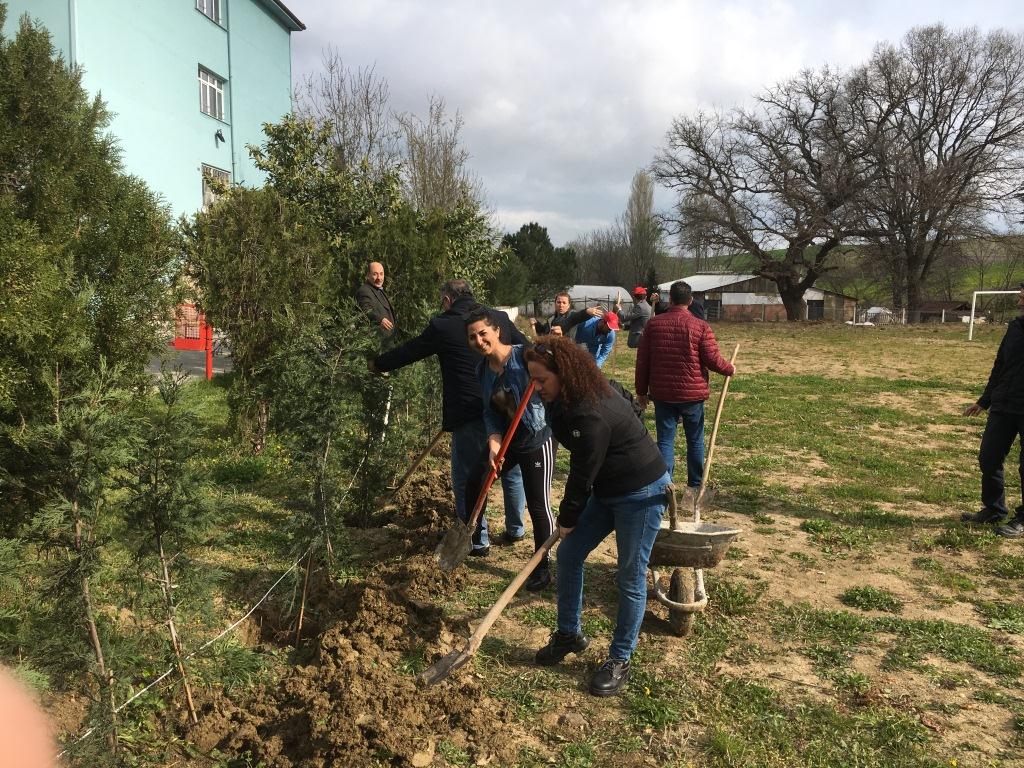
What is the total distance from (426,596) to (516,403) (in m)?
1.34

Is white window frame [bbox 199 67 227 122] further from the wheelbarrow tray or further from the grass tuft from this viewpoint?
the grass tuft

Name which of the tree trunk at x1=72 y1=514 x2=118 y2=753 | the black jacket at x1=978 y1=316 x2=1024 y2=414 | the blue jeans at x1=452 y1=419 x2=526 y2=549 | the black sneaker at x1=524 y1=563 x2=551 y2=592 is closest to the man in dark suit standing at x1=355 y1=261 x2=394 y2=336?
the blue jeans at x1=452 y1=419 x2=526 y2=549

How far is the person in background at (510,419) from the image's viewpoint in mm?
4008

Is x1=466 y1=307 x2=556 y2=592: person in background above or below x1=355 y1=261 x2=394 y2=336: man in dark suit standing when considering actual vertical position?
below

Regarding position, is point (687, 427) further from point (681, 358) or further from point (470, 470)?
point (470, 470)

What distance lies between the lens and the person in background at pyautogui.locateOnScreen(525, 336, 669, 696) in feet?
10.1

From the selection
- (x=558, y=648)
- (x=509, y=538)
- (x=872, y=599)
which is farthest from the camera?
(x=509, y=538)

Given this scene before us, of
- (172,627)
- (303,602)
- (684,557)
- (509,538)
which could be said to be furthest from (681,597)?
(172,627)

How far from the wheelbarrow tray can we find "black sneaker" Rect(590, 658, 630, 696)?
1.83ft

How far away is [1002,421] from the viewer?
555cm

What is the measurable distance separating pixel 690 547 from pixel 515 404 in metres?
1.25

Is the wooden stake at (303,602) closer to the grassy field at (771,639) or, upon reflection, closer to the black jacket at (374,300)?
the grassy field at (771,639)

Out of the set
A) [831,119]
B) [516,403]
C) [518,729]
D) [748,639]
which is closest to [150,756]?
[518,729]

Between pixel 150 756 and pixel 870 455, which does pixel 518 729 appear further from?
pixel 870 455
